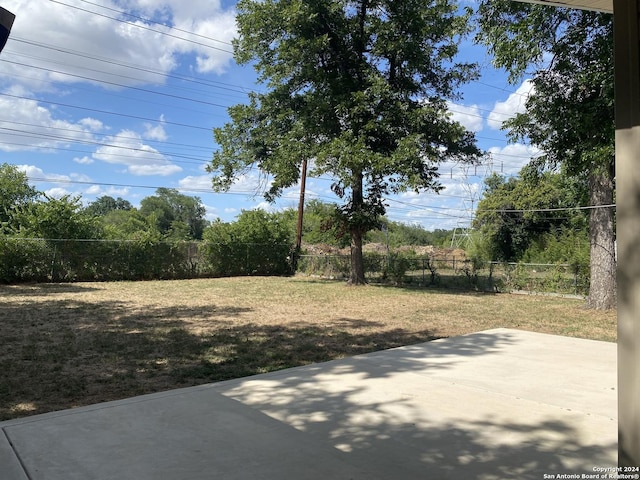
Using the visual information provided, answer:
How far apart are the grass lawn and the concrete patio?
91cm

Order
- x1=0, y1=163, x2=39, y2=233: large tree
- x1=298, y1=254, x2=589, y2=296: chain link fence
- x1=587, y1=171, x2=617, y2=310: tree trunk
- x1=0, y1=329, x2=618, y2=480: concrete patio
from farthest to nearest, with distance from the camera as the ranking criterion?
x1=0, y1=163, x2=39, y2=233: large tree
x1=298, y1=254, x2=589, y2=296: chain link fence
x1=587, y1=171, x2=617, y2=310: tree trunk
x1=0, y1=329, x2=618, y2=480: concrete patio

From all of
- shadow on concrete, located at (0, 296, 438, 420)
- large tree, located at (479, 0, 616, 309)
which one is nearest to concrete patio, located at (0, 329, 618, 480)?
shadow on concrete, located at (0, 296, 438, 420)

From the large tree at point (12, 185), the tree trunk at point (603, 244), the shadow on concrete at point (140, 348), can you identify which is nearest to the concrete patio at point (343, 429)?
the shadow on concrete at point (140, 348)

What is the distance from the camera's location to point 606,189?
1132 cm

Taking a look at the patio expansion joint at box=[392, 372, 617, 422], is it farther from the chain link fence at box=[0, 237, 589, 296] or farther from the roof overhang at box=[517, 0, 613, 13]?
the chain link fence at box=[0, 237, 589, 296]

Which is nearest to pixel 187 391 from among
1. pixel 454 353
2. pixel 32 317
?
pixel 454 353

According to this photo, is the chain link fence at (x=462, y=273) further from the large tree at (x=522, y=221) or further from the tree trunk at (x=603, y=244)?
the large tree at (x=522, y=221)

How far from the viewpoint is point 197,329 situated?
8.45 metres

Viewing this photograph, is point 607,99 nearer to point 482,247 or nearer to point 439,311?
point 439,311

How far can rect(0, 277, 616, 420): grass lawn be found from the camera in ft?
16.9

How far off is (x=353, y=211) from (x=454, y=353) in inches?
485

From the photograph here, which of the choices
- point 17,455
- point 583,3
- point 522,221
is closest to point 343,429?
point 17,455

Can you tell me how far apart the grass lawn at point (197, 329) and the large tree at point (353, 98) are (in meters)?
4.57

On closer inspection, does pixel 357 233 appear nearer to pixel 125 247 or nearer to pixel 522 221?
pixel 125 247
